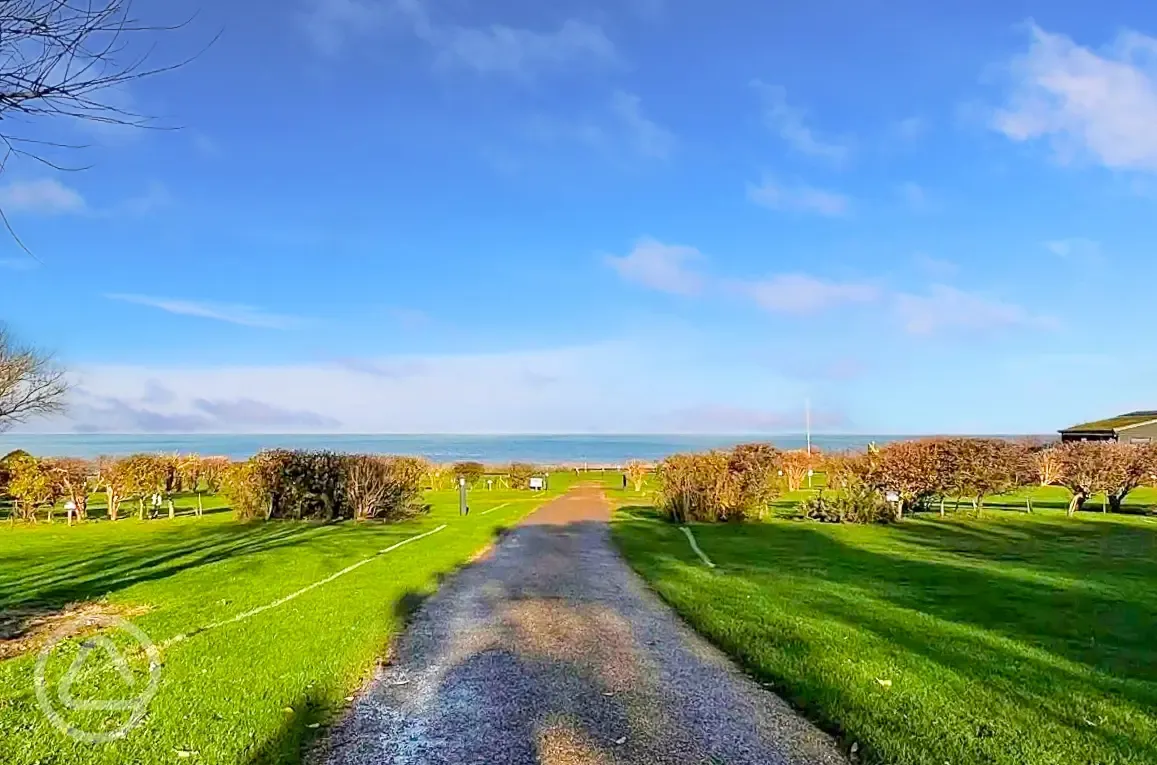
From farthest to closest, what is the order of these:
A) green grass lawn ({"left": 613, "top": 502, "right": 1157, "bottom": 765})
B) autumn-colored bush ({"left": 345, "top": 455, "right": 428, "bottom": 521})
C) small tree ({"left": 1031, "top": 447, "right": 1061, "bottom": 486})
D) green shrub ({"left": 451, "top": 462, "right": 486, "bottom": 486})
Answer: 1. green shrub ({"left": 451, "top": 462, "right": 486, "bottom": 486})
2. small tree ({"left": 1031, "top": 447, "right": 1061, "bottom": 486})
3. autumn-colored bush ({"left": 345, "top": 455, "right": 428, "bottom": 521})
4. green grass lawn ({"left": 613, "top": 502, "right": 1157, "bottom": 765})

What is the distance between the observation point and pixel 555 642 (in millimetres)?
7039

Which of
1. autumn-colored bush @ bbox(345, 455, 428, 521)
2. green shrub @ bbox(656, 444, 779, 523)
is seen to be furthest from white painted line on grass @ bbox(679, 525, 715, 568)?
autumn-colored bush @ bbox(345, 455, 428, 521)

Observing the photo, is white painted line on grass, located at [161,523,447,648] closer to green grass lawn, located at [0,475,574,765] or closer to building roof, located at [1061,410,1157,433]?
green grass lawn, located at [0,475,574,765]

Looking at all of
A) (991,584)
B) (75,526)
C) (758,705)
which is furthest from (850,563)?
(75,526)

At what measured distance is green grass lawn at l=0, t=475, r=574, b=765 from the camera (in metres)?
4.45

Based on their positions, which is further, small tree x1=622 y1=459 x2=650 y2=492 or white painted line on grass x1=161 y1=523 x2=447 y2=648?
small tree x1=622 y1=459 x2=650 y2=492

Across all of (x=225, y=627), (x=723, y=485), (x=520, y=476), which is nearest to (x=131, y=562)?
(x=225, y=627)

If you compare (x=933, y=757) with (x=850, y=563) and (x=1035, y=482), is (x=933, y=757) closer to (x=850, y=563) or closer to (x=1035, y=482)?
(x=850, y=563)

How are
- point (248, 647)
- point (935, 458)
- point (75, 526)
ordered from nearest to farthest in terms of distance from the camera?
point (248, 647), point (75, 526), point (935, 458)

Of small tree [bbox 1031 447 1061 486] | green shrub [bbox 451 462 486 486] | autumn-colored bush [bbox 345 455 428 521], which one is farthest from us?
green shrub [bbox 451 462 486 486]

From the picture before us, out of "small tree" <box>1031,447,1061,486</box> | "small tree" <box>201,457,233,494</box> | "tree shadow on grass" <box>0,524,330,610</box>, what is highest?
"small tree" <box>1031,447,1061,486</box>

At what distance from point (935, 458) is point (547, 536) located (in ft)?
49.6

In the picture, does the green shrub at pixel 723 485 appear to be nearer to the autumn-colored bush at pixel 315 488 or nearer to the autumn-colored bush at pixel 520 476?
the autumn-colored bush at pixel 315 488

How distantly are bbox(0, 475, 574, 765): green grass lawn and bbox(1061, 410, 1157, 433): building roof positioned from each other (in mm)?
45367
